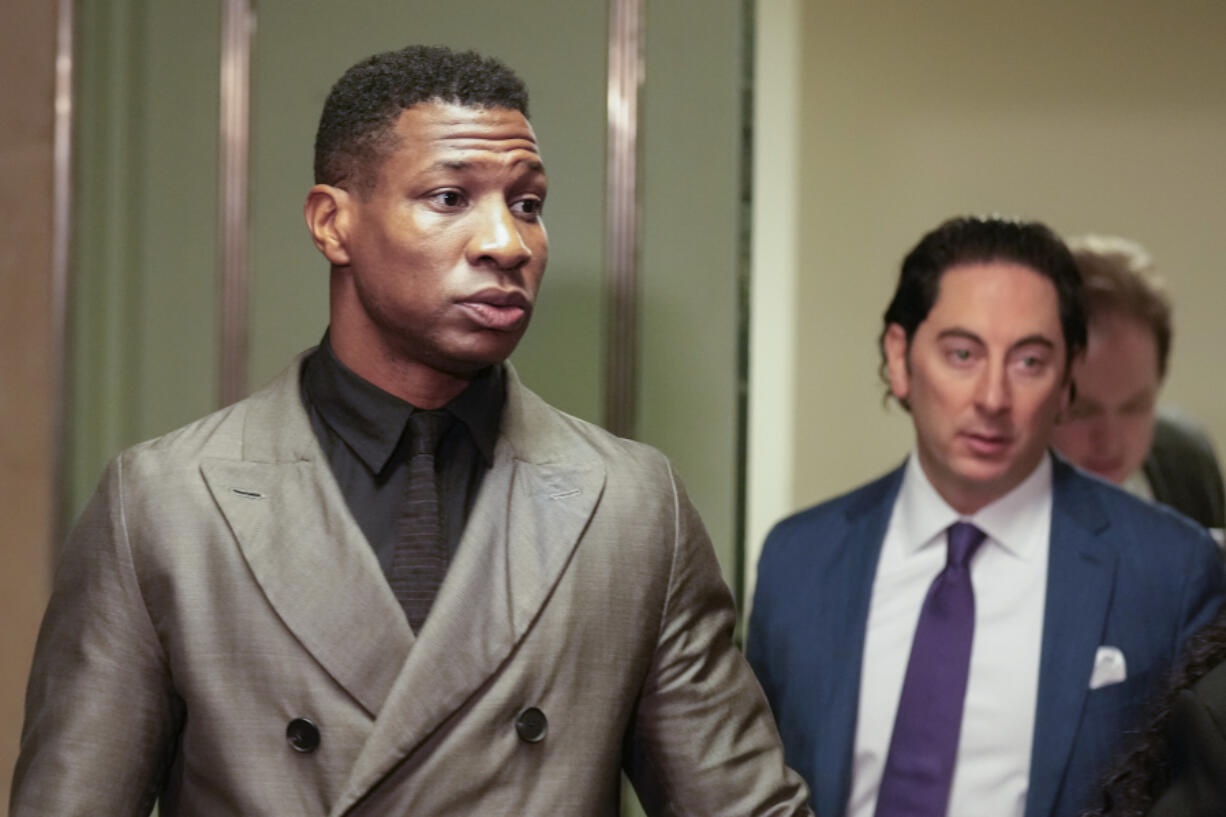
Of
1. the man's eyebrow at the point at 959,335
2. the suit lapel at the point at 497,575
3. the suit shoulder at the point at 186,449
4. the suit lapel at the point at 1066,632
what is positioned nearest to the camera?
the suit lapel at the point at 497,575

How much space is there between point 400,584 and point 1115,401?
1308 mm

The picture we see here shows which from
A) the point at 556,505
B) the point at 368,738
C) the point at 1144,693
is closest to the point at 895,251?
the point at 1144,693

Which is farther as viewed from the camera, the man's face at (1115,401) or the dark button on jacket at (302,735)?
the man's face at (1115,401)

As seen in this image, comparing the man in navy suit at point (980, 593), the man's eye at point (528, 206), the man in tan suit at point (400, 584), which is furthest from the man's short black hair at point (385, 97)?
the man in navy suit at point (980, 593)

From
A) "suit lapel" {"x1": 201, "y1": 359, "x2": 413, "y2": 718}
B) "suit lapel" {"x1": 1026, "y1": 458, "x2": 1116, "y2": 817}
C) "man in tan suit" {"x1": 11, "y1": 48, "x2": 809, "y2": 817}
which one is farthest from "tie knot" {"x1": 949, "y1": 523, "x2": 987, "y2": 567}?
"suit lapel" {"x1": 201, "y1": 359, "x2": 413, "y2": 718}

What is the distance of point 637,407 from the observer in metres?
2.36

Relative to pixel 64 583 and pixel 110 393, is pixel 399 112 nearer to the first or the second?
pixel 64 583

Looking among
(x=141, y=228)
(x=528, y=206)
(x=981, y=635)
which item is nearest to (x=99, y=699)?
(x=528, y=206)

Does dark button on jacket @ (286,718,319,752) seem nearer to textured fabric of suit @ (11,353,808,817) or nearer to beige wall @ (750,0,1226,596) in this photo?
textured fabric of suit @ (11,353,808,817)

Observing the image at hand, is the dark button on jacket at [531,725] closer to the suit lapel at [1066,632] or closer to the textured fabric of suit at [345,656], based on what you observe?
the textured fabric of suit at [345,656]

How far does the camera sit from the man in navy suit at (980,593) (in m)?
2.19

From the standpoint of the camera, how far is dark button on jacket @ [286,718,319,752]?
1654mm

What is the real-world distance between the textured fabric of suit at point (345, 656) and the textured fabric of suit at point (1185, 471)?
0.98 metres

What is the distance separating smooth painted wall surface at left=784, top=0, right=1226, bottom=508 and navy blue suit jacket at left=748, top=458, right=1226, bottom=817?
204mm
